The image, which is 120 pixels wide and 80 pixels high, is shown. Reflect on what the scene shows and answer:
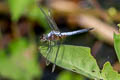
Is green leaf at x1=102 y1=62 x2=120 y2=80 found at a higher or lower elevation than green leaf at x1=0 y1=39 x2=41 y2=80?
higher

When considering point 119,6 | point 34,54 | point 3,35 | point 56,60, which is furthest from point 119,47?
point 3,35

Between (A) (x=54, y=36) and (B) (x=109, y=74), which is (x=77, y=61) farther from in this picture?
(A) (x=54, y=36)

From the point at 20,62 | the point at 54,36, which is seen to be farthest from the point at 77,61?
the point at 20,62

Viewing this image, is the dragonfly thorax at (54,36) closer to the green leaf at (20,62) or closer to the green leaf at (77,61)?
the green leaf at (77,61)

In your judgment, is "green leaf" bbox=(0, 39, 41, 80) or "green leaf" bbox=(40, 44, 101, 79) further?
"green leaf" bbox=(0, 39, 41, 80)

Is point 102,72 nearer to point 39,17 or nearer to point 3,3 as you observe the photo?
point 39,17

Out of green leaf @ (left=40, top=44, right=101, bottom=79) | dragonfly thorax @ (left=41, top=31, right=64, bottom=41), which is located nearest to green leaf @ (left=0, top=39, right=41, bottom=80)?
dragonfly thorax @ (left=41, top=31, right=64, bottom=41)

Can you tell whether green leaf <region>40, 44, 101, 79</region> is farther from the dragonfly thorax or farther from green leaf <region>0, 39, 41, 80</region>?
green leaf <region>0, 39, 41, 80</region>
